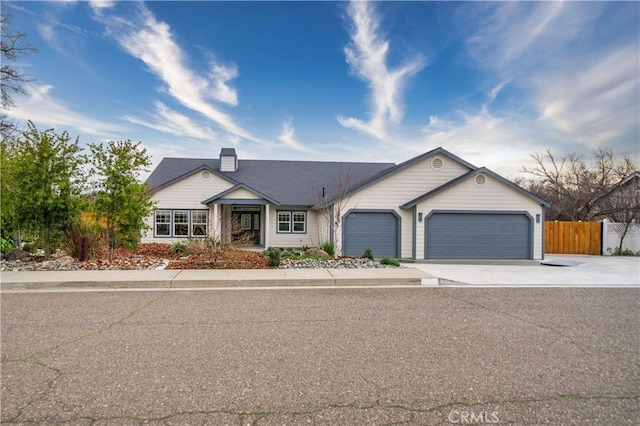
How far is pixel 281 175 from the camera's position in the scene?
23.5 meters

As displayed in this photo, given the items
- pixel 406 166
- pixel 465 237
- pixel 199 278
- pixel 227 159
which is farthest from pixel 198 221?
pixel 465 237

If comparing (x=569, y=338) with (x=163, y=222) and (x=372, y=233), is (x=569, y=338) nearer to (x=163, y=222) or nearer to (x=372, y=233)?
(x=372, y=233)

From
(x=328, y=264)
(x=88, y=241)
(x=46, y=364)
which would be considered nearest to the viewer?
(x=46, y=364)

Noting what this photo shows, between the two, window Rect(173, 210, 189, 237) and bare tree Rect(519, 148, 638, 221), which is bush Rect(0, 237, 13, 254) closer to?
window Rect(173, 210, 189, 237)

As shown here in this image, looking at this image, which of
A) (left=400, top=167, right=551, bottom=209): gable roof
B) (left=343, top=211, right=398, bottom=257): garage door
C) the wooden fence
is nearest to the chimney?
(left=343, top=211, right=398, bottom=257): garage door

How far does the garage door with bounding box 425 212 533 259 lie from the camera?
15.9m

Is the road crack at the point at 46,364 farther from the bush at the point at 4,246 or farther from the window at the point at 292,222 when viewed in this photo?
the window at the point at 292,222

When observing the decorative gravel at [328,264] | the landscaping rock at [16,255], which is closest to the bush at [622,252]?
the decorative gravel at [328,264]

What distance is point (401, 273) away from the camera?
34.2ft

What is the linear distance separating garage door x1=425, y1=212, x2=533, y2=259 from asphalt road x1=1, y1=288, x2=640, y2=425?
8.83 metres

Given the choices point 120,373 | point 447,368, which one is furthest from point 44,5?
point 447,368

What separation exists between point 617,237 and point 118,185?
1023 inches

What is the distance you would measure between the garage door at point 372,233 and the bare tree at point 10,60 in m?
16.6

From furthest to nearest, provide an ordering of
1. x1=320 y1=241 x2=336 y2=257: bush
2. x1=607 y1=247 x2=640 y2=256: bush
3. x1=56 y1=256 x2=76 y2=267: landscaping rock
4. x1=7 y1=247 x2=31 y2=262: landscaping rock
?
x1=607 y1=247 x2=640 y2=256: bush
x1=320 y1=241 x2=336 y2=257: bush
x1=7 y1=247 x2=31 y2=262: landscaping rock
x1=56 y1=256 x2=76 y2=267: landscaping rock
